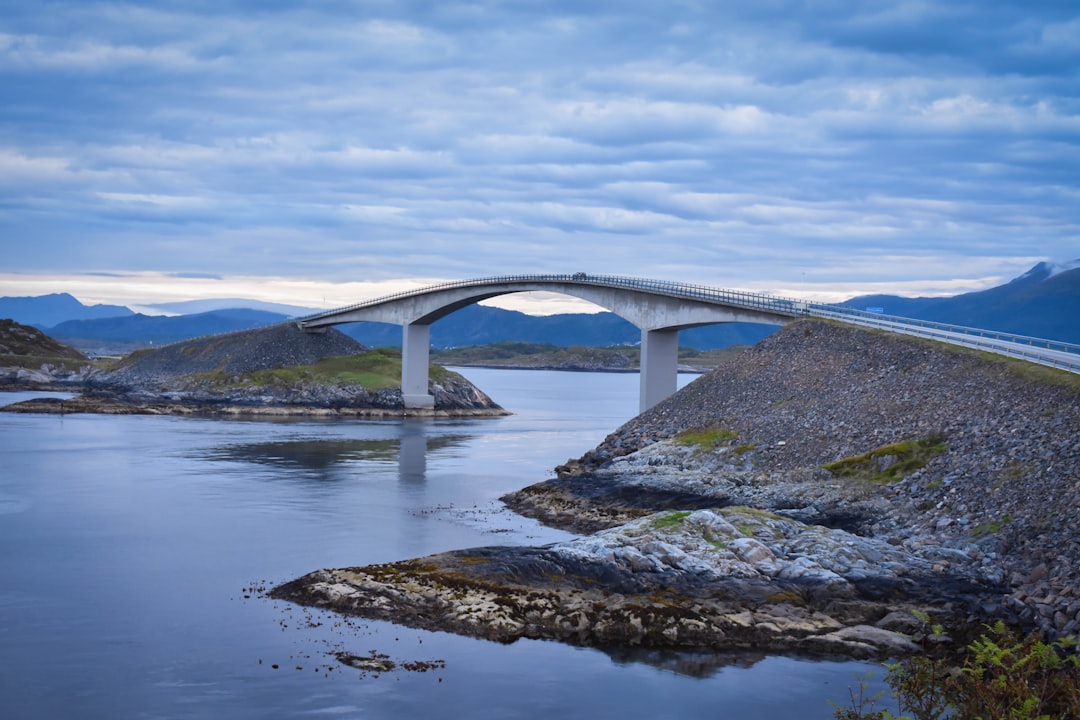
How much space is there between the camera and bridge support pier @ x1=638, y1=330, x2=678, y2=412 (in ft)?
232

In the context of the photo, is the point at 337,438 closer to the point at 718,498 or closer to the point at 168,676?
the point at 718,498

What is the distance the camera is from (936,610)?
84.7ft

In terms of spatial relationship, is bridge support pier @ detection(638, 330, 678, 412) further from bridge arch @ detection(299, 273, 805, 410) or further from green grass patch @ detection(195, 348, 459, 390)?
green grass patch @ detection(195, 348, 459, 390)

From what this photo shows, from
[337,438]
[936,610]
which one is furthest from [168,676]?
[337,438]

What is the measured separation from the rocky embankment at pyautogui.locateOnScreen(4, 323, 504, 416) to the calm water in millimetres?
38895

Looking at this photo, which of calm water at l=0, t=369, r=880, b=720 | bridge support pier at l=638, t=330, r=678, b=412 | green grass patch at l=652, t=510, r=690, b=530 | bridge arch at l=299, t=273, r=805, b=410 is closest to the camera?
calm water at l=0, t=369, r=880, b=720

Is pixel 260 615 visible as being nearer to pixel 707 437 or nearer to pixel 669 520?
pixel 669 520

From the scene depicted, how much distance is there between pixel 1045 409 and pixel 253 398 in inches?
3188

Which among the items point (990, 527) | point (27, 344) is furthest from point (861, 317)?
point (27, 344)

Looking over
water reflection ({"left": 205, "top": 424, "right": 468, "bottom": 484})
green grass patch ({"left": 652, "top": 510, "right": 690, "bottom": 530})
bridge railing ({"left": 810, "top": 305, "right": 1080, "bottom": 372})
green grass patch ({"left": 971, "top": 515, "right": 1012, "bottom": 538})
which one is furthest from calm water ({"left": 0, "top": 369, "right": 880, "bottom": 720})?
bridge railing ({"left": 810, "top": 305, "right": 1080, "bottom": 372})

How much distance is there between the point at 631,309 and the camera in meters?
75.2

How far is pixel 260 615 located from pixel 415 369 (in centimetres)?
8039

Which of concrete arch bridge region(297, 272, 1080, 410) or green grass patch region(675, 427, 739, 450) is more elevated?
concrete arch bridge region(297, 272, 1080, 410)

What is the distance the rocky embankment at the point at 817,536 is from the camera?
986 inches
